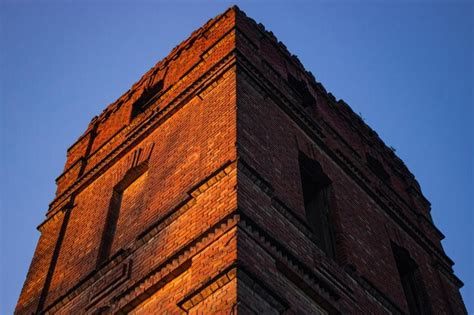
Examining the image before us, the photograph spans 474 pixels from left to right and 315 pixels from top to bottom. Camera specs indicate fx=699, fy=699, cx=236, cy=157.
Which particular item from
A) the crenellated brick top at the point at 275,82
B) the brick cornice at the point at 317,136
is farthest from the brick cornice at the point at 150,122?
the brick cornice at the point at 317,136

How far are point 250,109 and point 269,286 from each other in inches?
147

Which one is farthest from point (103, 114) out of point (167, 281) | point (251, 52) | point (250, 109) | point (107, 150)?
point (167, 281)

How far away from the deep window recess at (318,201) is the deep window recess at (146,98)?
403cm

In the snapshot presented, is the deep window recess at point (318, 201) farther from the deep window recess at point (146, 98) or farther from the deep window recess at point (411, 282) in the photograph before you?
the deep window recess at point (146, 98)

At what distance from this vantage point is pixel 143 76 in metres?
15.0

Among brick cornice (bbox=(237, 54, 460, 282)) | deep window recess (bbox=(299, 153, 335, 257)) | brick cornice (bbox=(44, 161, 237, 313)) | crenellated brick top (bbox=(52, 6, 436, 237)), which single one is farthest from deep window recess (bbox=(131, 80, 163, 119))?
brick cornice (bbox=(44, 161, 237, 313))

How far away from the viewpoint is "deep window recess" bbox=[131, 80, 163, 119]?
45.4 ft

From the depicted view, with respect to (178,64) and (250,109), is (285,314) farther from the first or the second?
(178,64)

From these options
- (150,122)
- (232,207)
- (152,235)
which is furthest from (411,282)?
(232,207)

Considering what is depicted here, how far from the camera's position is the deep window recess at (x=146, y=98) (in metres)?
13.8

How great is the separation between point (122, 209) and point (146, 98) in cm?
412

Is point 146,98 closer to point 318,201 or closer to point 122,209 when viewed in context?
point 122,209

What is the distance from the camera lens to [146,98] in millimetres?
14109

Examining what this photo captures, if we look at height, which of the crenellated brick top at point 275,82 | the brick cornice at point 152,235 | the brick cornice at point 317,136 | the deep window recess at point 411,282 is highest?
the crenellated brick top at point 275,82
